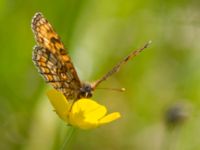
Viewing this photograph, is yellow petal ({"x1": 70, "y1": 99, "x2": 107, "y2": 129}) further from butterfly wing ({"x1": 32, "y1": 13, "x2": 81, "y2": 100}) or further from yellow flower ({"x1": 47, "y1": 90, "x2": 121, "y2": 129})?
butterfly wing ({"x1": 32, "y1": 13, "x2": 81, "y2": 100})

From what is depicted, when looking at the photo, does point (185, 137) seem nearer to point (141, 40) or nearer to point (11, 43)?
point (141, 40)

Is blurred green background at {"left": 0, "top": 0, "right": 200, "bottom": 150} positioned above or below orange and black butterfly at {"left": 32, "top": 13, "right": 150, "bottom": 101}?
below

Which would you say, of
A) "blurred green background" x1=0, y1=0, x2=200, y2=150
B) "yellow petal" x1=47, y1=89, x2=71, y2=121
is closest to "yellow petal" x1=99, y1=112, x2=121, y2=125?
"yellow petal" x1=47, y1=89, x2=71, y2=121

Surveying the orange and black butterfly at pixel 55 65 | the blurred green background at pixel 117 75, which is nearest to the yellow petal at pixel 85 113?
the orange and black butterfly at pixel 55 65

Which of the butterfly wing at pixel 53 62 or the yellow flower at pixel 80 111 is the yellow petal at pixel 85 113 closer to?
the yellow flower at pixel 80 111

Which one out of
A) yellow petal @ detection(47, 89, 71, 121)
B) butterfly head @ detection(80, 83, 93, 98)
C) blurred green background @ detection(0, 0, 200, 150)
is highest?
yellow petal @ detection(47, 89, 71, 121)

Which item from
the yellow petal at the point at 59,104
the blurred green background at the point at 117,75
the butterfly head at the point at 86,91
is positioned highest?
the yellow petal at the point at 59,104

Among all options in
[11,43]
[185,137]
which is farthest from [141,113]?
[11,43]
